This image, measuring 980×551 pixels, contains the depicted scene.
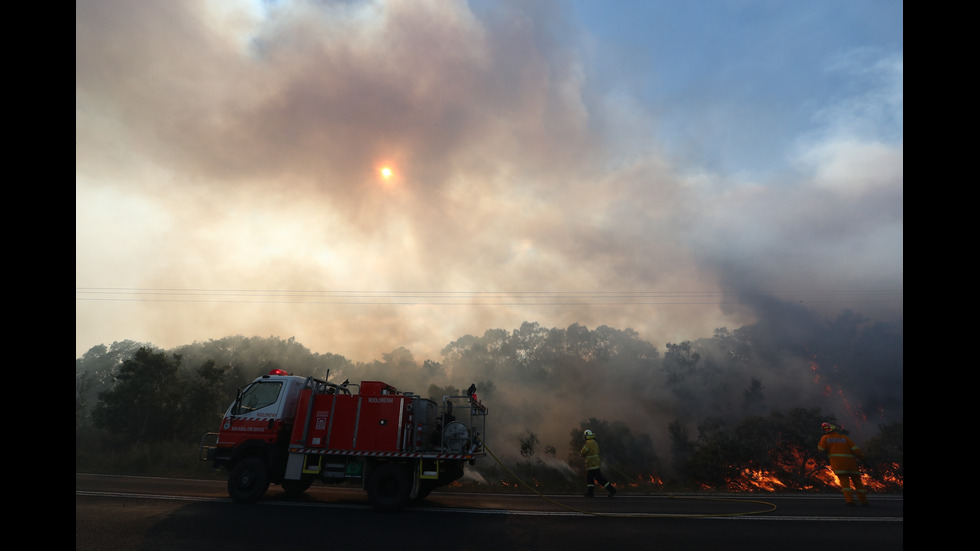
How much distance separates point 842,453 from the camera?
1034 centimetres

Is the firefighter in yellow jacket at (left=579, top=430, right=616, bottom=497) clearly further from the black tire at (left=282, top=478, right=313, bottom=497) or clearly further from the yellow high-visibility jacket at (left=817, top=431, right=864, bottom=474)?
the black tire at (left=282, top=478, right=313, bottom=497)

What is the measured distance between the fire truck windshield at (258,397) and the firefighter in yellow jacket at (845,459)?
44.6 feet

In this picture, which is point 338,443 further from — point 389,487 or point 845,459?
point 845,459

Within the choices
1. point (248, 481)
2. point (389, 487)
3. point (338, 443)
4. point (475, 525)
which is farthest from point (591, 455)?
point (248, 481)

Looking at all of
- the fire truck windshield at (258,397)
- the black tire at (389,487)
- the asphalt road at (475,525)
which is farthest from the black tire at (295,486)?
the black tire at (389,487)

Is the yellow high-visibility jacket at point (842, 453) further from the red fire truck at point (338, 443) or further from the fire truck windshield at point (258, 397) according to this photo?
the fire truck windshield at point (258, 397)

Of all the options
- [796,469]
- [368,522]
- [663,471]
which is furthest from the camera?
[663,471]

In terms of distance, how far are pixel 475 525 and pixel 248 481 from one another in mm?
5782

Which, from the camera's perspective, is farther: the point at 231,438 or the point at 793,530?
the point at 231,438

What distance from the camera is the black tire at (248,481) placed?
32.4 feet
